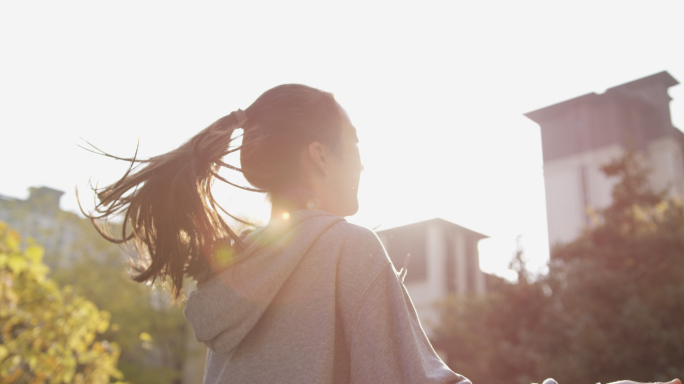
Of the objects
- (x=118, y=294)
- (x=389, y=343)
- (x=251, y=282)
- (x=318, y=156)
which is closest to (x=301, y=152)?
(x=318, y=156)

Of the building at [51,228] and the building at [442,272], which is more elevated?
the building at [51,228]

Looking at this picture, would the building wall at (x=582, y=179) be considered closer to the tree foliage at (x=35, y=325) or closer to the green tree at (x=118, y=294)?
the green tree at (x=118, y=294)

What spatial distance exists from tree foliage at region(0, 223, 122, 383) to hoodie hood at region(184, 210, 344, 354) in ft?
6.03

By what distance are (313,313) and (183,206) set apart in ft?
1.63

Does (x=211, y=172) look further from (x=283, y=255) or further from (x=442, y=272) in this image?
(x=442, y=272)

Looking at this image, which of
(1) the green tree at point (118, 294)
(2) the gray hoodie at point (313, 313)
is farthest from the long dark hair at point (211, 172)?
(1) the green tree at point (118, 294)

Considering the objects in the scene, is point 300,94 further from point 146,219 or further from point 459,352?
point 459,352

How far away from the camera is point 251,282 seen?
151 centimetres

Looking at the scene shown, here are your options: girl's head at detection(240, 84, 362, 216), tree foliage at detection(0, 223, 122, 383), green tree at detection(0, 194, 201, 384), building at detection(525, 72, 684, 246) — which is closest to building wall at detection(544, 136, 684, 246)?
building at detection(525, 72, 684, 246)

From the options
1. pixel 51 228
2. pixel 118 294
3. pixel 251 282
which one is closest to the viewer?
pixel 251 282

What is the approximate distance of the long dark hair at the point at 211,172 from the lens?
1619mm

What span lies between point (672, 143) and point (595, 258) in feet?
46.5

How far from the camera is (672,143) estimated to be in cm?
2166

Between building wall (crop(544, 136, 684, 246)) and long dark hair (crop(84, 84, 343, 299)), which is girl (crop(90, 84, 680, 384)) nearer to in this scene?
long dark hair (crop(84, 84, 343, 299))
